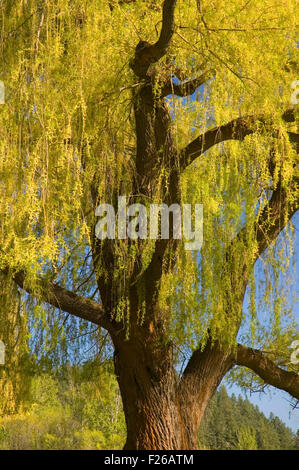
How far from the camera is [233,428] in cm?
1286

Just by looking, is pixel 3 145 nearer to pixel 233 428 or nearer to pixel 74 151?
pixel 74 151

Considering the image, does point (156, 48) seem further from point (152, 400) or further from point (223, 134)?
point (152, 400)

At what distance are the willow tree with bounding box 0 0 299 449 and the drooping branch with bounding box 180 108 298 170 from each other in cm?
1

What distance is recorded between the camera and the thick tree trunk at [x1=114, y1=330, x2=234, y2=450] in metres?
4.71

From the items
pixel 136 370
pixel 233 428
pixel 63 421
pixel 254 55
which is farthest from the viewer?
pixel 233 428

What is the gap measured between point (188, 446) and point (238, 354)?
98 centimetres

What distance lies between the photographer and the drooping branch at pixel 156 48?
3842mm

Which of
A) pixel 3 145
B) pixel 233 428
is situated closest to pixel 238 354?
pixel 3 145

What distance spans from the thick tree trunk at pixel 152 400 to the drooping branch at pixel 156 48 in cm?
218

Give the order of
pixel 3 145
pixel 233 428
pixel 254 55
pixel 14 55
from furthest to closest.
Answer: pixel 233 428, pixel 254 55, pixel 14 55, pixel 3 145

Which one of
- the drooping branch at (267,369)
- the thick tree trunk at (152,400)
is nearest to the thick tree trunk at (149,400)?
the thick tree trunk at (152,400)

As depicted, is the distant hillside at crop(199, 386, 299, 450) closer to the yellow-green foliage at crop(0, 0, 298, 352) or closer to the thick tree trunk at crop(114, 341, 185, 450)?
the thick tree trunk at crop(114, 341, 185, 450)

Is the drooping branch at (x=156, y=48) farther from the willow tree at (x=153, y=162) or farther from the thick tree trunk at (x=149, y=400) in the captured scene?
the thick tree trunk at (x=149, y=400)

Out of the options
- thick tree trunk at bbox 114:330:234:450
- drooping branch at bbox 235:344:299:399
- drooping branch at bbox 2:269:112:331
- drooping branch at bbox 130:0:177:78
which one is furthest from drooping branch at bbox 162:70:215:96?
drooping branch at bbox 235:344:299:399
